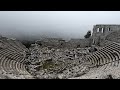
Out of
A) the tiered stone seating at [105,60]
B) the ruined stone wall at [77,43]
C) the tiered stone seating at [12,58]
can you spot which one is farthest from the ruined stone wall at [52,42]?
the tiered stone seating at [105,60]

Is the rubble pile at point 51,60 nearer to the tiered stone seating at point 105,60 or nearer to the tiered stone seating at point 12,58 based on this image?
the tiered stone seating at point 12,58

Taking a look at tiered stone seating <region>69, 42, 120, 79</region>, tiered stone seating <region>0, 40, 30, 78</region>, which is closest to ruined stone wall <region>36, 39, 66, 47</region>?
tiered stone seating <region>0, 40, 30, 78</region>

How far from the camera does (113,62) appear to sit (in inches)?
610

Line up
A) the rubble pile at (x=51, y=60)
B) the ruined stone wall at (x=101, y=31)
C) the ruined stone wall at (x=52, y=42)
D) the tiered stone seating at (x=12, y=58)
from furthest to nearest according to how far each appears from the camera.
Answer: the ruined stone wall at (x=52, y=42) → the ruined stone wall at (x=101, y=31) → the rubble pile at (x=51, y=60) → the tiered stone seating at (x=12, y=58)

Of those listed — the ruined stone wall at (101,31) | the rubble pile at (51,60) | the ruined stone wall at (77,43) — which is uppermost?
the ruined stone wall at (101,31)

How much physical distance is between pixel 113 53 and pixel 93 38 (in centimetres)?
582

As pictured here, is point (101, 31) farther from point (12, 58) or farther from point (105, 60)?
point (12, 58)

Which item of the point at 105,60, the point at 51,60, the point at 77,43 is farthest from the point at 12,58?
the point at 77,43

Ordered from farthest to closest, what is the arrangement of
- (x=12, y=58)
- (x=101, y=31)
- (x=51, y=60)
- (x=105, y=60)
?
(x=101, y=31) < (x=51, y=60) < (x=12, y=58) < (x=105, y=60)

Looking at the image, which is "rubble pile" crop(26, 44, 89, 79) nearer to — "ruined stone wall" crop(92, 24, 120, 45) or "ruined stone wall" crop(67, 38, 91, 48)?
"ruined stone wall" crop(67, 38, 91, 48)

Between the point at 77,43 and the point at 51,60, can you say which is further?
the point at 77,43

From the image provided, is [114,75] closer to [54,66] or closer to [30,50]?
[54,66]
